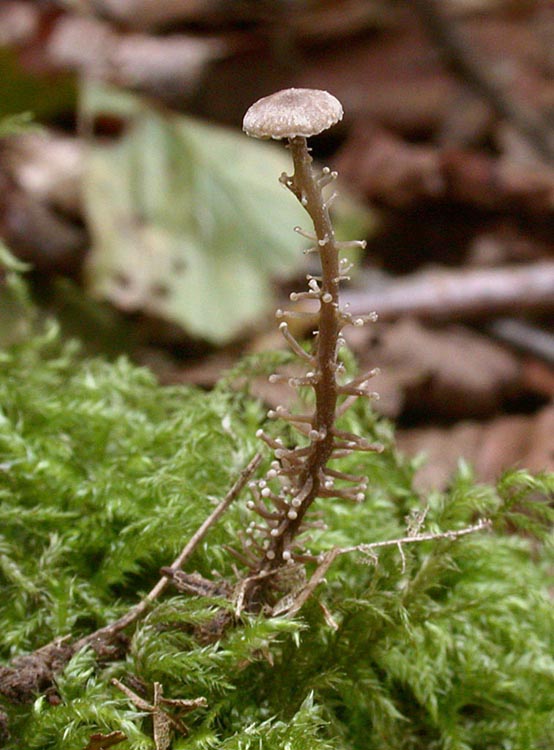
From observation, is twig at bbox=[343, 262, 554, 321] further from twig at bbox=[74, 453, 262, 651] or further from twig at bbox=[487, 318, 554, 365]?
twig at bbox=[74, 453, 262, 651]

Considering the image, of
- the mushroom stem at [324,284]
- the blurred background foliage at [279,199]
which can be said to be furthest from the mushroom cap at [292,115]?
the blurred background foliage at [279,199]

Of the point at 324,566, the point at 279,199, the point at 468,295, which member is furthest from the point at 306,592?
the point at 279,199

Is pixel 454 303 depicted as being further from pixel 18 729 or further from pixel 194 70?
pixel 18 729

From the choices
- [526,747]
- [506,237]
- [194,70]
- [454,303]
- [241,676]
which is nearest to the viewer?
[241,676]

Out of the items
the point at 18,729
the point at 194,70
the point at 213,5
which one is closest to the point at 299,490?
the point at 18,729

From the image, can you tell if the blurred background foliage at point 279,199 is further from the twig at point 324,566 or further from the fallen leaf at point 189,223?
the twig at point 324,566

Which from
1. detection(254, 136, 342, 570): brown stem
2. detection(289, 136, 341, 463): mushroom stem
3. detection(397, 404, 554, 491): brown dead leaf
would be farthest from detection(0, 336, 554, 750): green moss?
detection(397, 404, 554, 491): brown dead leaf
